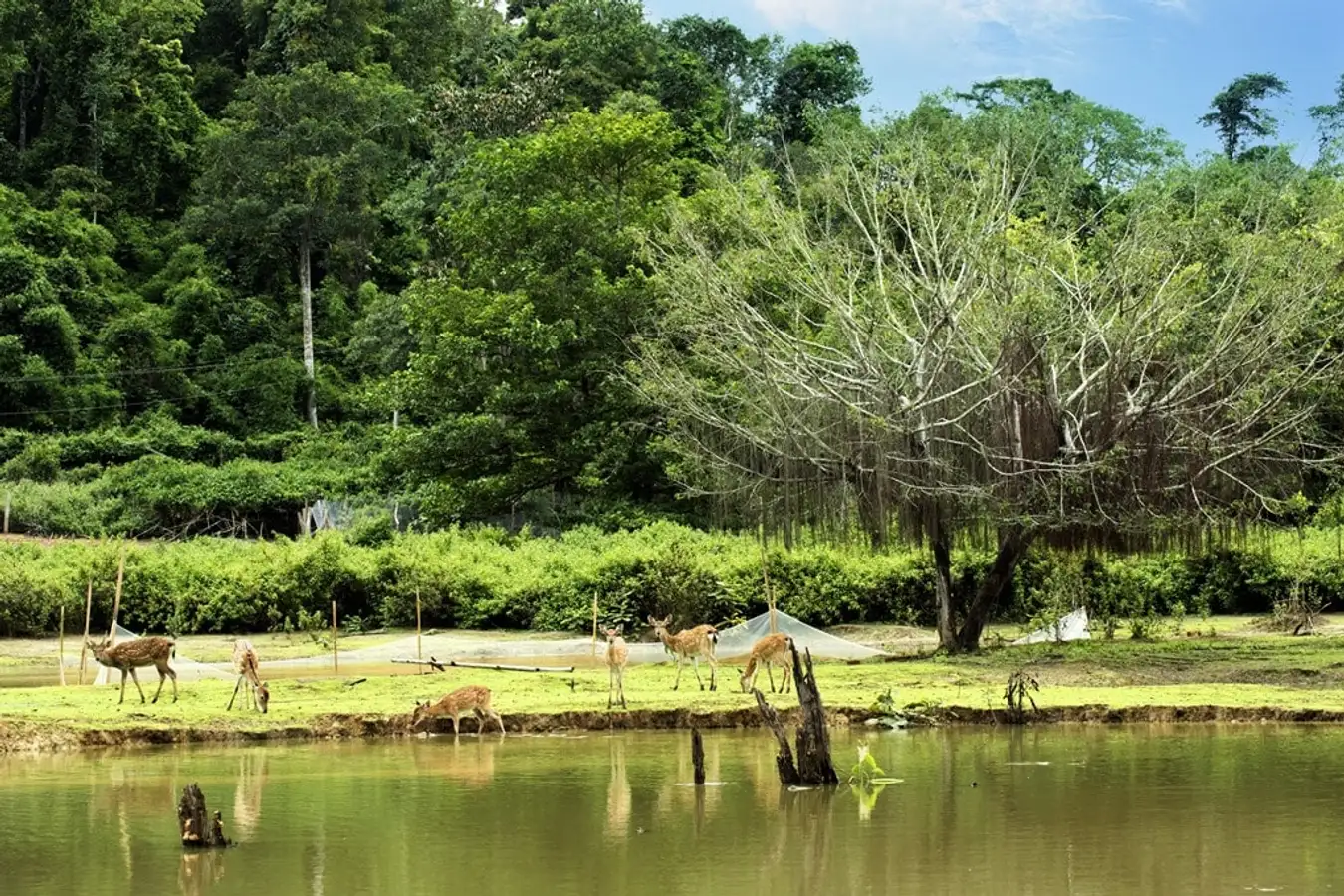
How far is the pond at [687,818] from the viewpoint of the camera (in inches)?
398

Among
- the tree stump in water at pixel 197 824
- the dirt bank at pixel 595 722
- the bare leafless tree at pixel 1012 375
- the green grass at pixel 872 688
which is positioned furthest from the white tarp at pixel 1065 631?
the tree stump in water at pixel 197 824

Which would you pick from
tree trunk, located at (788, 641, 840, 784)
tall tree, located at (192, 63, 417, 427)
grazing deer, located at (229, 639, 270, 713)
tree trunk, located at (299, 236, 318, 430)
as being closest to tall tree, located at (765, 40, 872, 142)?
tall tree, located at (192, 63, 417, 427)

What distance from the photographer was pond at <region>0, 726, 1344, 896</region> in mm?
10117

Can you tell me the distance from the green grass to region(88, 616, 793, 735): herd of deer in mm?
277

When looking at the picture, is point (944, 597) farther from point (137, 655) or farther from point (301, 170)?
point (301, 170)

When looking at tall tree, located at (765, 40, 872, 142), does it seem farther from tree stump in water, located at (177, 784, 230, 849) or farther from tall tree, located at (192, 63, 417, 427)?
tree stump in water, located at (177, 784, 230, 849)

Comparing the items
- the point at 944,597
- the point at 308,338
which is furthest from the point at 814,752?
the point at 308,338

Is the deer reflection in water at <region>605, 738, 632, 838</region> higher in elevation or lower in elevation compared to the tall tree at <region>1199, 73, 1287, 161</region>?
lower

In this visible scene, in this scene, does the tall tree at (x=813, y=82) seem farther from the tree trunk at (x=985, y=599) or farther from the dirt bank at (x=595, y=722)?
the dirt bank at (x=595, y=722)

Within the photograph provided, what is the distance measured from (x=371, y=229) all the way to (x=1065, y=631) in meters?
44.3

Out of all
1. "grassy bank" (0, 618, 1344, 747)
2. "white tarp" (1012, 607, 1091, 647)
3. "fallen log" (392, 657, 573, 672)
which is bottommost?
"grassy bank" (0, 618, 1344, 747)

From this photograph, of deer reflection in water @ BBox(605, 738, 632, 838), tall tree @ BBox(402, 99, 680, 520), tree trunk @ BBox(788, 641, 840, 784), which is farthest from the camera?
tall tree @ BBox(402, 99, 680, 520)

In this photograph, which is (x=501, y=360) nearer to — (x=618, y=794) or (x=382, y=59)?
(x=618, y=794)

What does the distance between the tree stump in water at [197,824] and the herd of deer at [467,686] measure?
240 inches
